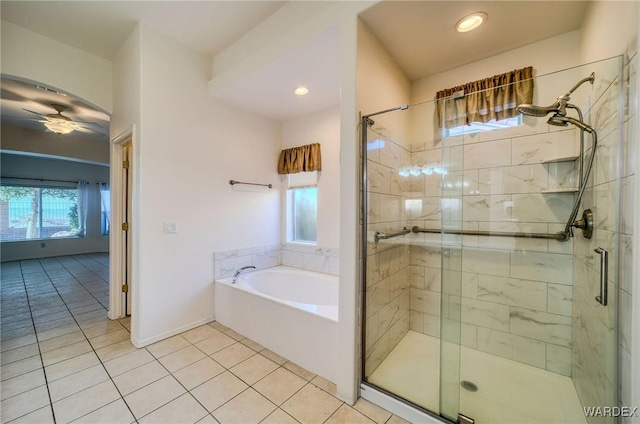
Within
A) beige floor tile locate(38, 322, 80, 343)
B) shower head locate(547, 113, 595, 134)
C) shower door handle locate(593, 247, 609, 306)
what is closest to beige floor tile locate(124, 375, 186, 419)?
beige floor tile locate(38, 322, 80, 343)

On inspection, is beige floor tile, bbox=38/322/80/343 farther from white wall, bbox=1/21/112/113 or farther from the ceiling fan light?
the ceiling fan light

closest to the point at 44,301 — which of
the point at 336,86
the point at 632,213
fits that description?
the point at 336,86

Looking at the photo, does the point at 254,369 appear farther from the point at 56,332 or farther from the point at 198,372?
the point at 56,332

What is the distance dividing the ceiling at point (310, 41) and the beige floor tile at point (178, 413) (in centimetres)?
264

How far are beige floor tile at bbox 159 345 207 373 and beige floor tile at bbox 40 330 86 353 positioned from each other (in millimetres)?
1033

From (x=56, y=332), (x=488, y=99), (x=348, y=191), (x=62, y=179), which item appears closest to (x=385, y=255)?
(x=348, y=191)

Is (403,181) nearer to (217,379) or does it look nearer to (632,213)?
(632,213)

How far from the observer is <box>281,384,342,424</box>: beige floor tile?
1.51m

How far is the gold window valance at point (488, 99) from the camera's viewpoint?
6.29 ft

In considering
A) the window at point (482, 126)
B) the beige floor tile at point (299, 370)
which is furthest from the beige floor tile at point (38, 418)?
the window at point (482, 126)

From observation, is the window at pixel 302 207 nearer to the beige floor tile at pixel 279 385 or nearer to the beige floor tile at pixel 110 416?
the beige floor tile at pixel 279 385

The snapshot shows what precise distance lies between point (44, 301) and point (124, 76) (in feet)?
10.7

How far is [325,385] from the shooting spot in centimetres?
180

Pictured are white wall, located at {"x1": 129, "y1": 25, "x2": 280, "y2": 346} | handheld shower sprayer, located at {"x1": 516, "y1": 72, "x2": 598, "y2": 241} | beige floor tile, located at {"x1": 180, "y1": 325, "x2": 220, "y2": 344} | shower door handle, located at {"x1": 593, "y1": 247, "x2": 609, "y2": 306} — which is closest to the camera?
shower door handle, located at {"x1": 593, "y1": 247, "x2": 609, "y2": 306}
